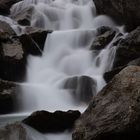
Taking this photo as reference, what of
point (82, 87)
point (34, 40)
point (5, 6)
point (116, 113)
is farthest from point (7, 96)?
point (5, 6)

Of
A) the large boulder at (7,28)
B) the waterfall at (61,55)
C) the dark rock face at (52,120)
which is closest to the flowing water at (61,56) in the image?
the waterfall at (61,55)

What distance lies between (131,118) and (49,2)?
15.5 meters

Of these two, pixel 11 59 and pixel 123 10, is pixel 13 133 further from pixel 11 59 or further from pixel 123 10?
pixel 123 10

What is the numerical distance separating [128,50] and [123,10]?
12.5 feet

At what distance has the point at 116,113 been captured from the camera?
6234 millimetres

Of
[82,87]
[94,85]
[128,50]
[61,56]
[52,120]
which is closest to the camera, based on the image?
[52,120]

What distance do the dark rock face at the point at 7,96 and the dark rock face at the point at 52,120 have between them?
3476 millimetres

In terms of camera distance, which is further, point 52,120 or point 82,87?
point 82,87

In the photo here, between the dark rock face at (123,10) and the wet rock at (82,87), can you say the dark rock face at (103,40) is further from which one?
the wet rock at (82,87)

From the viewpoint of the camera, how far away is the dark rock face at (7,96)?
11.2 metres

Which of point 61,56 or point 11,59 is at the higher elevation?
point 11,59

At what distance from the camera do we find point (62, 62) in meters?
14.4

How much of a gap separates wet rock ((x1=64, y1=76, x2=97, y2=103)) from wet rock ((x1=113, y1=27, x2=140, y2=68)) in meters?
1.24

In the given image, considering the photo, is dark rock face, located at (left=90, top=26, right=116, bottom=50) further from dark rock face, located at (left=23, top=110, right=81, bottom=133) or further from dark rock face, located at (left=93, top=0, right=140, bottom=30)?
dark rock face, located at (left=23, top=110, right=81, bottom=133)
